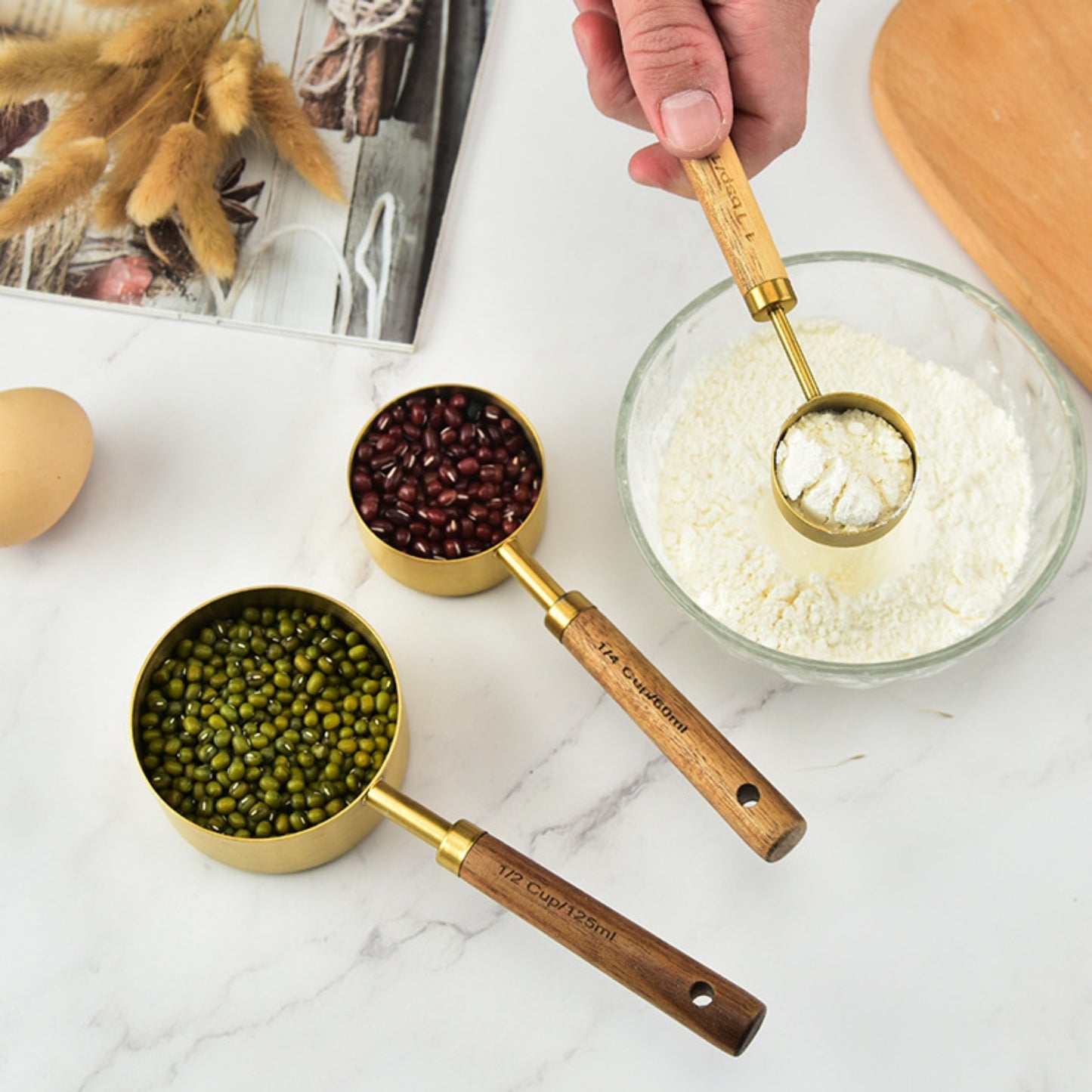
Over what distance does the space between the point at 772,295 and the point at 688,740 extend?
45 centimetres

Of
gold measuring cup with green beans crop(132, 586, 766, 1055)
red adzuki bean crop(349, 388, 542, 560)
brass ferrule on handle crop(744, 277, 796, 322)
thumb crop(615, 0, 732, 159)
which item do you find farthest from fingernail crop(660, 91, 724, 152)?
gold measuring cup with green beans crop(132, 586, 766, 1055)

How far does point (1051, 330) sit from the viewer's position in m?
1.47

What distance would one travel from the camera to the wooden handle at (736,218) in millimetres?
1131

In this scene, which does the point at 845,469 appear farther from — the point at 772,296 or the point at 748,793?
the point at 748,793

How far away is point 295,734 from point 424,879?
225 mm

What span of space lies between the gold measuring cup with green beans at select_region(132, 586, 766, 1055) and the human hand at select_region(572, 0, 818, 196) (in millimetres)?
634

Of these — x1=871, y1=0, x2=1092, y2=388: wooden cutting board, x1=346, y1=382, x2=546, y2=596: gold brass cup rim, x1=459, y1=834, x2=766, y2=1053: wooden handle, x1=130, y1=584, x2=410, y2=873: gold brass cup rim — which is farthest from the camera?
x1=871, y1=0, x2=1092, y2=388: wooden cutting board

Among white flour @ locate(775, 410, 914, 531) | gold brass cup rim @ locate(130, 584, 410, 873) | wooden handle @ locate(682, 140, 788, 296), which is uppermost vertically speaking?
wooden handle @ locate(682, 140, 788, 296)

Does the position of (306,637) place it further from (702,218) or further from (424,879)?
(702,218)

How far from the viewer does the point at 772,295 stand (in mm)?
1130

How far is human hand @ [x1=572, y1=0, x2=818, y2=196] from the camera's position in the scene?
1.15m

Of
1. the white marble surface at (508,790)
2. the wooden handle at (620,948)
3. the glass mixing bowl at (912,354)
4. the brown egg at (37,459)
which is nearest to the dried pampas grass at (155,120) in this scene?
the white marble surface at (508,790)

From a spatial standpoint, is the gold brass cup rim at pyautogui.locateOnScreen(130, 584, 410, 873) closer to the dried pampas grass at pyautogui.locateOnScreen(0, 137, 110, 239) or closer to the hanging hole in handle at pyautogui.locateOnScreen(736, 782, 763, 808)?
the hanging hole in handle at pyautogui.locateOnScreen(736, 782, 763, 808)

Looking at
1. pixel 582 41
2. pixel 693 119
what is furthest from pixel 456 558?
pixel 582 41
